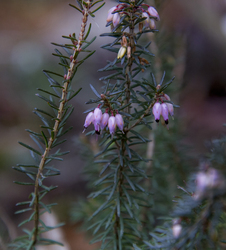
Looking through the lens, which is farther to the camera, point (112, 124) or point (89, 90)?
point (89, 90)

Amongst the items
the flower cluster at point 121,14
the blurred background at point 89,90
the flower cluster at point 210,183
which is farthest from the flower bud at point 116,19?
the blurred background at point 89,90

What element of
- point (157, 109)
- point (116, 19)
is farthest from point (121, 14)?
point (157, 109)

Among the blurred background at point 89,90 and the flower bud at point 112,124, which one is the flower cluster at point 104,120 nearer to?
the flower bud at point 112,124

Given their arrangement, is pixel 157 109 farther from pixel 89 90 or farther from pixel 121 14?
pixel 89 90

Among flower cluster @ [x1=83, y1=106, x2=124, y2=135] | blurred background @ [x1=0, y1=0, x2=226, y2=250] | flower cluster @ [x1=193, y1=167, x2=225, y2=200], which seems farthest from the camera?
blurred background @ [x1=0, y1=0, x2=226, y2=250]

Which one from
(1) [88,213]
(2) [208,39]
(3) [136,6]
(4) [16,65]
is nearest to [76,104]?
(4) [16,65]

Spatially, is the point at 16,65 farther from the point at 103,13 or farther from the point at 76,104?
the point at 103,13

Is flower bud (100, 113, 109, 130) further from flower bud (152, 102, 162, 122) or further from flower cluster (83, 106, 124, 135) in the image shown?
flower bud (152, 102, 162, 122)

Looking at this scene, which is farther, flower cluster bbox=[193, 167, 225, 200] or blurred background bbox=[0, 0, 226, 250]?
blurred background bbox=[0, 0, 226, 250]

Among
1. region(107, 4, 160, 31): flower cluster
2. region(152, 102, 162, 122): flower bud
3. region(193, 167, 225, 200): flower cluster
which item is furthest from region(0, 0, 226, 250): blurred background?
region(193, 167, 225, 200): flower cluster
